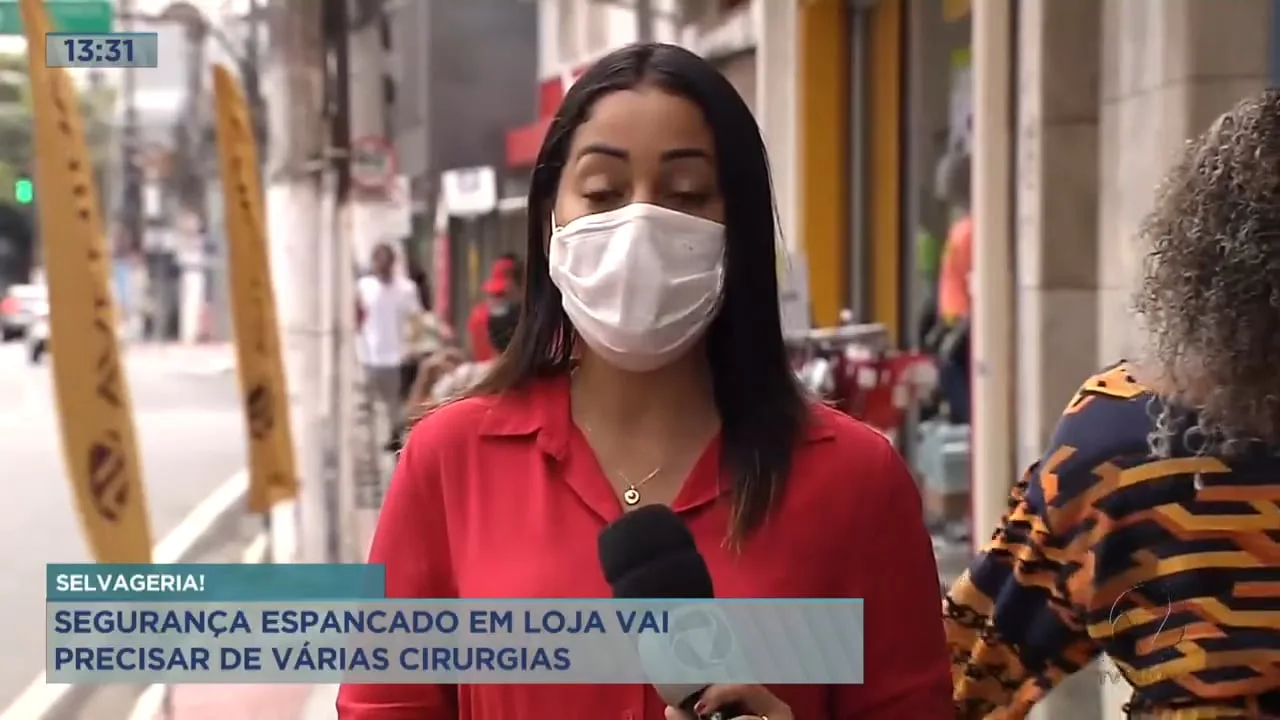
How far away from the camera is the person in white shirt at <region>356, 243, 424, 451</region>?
598 cm

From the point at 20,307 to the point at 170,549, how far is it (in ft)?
2.05

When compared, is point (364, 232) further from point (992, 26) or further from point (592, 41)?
point (992, 26)

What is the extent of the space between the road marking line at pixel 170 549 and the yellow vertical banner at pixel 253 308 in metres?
0.49

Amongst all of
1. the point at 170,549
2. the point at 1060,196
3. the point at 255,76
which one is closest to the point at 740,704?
the point at 170,549

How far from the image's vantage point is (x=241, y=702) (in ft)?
7.37

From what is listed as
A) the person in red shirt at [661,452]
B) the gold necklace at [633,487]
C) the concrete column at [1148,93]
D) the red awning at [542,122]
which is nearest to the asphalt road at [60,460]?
the red awning at [542,122]

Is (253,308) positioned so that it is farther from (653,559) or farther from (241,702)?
(653,559)

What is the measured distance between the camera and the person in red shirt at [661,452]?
1.32 meters

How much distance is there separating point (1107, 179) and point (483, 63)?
3117 mm

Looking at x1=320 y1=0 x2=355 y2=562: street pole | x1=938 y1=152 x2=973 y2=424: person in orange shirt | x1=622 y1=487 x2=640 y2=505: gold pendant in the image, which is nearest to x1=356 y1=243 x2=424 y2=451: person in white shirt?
x1=320 y1=0 x2=355 y2=562: street pole

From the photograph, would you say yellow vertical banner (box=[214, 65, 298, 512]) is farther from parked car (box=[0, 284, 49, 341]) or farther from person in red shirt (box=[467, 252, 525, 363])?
parked car (box=[0, 284, 49, 341])

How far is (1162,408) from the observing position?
1.54 metres

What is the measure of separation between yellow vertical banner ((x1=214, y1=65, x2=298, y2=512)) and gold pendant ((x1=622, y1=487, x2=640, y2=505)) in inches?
96.5

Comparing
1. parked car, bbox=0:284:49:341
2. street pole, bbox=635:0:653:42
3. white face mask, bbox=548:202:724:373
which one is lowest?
parked car, bbox=0:284:49:341
